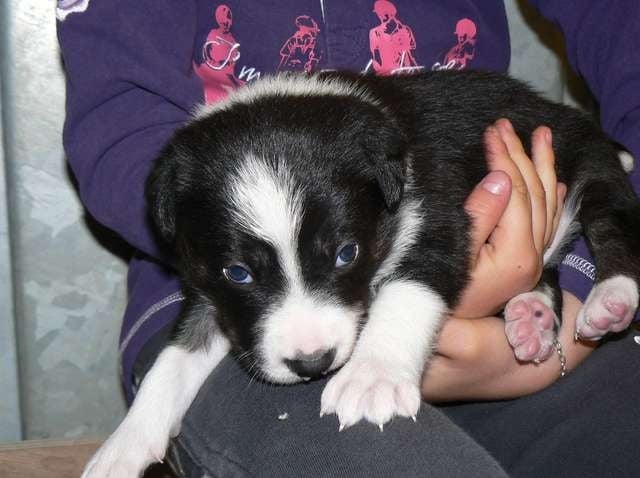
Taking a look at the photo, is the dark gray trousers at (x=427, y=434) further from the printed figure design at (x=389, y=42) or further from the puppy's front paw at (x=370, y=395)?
the printed figure design at (x=389, y=42)

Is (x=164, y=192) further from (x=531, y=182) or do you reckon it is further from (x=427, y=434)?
(x=531, y=182)

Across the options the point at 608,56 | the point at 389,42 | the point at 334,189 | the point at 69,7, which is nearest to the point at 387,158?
the point at 334,189

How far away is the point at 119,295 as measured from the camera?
12.8 feet

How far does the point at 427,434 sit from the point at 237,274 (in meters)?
0.60

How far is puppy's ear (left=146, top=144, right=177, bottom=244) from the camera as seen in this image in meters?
2.25

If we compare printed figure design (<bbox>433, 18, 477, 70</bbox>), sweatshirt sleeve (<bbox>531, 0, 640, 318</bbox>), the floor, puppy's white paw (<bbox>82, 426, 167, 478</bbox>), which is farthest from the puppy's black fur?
the floor

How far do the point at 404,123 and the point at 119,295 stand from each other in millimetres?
1872

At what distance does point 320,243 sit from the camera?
83.4 inches

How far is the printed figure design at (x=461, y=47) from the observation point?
3.17 metres

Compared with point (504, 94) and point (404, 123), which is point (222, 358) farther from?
point (504, 94)

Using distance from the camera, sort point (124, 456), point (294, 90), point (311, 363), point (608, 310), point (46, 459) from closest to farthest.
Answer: point (311, 363), point (124, 456), point (294, 90), point (608, 310), point (46, 459)

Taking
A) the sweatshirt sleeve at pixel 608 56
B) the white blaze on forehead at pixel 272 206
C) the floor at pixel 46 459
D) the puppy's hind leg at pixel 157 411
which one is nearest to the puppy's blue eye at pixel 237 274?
the white blaze on forehead at pixel 272 206

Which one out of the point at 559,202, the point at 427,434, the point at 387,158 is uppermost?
the point at 387,158

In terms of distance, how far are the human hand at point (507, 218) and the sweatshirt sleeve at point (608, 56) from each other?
312mm
